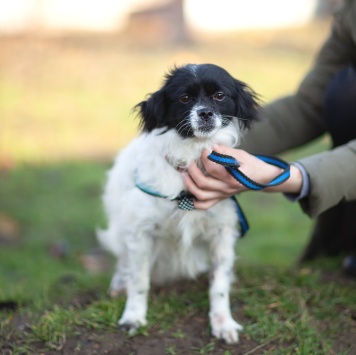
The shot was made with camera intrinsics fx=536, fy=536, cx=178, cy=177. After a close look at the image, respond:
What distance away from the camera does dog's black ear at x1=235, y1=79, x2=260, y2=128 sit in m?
2.38

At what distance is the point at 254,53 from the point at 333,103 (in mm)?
8204

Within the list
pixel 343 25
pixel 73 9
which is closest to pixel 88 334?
pixel 343 25

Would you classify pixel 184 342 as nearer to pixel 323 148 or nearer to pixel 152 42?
pixel 323 148

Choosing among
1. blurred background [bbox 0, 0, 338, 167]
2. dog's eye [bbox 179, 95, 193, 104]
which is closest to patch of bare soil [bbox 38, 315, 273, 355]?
dog's eye [bbox 179, 95, 193, 104]

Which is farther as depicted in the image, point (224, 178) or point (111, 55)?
point (111, 55)

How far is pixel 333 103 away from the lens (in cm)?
290

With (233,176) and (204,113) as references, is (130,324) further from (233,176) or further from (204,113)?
(204,113)

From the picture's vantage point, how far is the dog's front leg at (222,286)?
247 cm

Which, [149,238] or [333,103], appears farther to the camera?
[333,103]

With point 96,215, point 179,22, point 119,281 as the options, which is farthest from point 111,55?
point 119,281

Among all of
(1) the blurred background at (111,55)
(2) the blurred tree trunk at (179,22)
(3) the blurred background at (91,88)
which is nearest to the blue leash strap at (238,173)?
(3) the blurred background at (91,88)

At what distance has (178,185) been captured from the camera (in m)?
2.42

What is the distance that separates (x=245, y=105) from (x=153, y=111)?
41 centimetres

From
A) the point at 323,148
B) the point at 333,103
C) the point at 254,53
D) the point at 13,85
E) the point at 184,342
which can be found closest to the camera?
the point at 184,342
